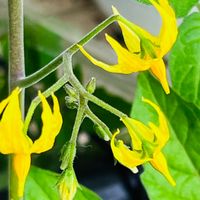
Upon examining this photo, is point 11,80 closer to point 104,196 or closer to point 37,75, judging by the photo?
point 37,75

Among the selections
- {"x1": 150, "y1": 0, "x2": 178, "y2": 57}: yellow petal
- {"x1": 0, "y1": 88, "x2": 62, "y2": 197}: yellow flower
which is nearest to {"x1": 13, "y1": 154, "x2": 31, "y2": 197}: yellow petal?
{"x1": 0, "y1": 88, "x2": 62, "y2": 197}: yellow flower

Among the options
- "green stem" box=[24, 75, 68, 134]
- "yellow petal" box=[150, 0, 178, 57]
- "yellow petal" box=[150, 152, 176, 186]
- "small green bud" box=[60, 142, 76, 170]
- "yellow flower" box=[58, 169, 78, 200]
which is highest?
"yellow petal" box=[150, 0, 178, 57]

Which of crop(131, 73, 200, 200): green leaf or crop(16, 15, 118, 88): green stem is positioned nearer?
crop(16, 15, 118, 88): green stem

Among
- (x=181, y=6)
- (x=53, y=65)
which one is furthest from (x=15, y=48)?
(x=181, y=6)

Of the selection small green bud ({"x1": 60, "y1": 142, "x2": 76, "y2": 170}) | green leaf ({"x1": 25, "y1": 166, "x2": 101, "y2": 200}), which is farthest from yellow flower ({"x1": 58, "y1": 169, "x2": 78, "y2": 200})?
green leaf ({"x1": 25, "y1": 166, "x2": 101, "y2": 200})

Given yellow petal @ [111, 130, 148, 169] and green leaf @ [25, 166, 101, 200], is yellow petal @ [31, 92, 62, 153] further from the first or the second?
green leaf @ [25, 166, 101, 200]

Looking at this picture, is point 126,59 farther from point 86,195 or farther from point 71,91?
point 86,195

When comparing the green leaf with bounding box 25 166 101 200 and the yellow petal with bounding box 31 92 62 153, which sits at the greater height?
the yellow petal with bounding box 31 92 62 153
